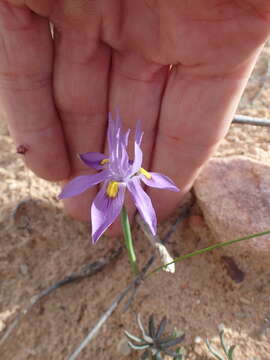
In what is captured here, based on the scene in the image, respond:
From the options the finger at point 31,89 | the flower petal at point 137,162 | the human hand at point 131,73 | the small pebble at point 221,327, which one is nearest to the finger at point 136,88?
the human hand at point 131,73

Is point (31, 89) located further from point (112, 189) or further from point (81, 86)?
point (112, 189)

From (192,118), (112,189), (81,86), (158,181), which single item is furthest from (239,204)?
(81,86)

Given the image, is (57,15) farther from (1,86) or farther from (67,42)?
(1,86)

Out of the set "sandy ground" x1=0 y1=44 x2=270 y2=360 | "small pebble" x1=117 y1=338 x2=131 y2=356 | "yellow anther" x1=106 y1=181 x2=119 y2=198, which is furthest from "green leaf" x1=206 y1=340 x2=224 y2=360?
"yellow anther" x1=106 y1=181 x2=119 y2=198

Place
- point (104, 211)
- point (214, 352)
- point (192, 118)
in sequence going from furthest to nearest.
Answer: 1. point (192, 118)
2. point (214, 352)
3. point (104, 211)

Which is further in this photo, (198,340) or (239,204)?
(239,204)

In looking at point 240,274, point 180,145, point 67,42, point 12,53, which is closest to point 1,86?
point 12,53

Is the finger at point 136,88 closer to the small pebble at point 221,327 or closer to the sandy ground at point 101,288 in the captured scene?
the sandy ground at point 101,288
